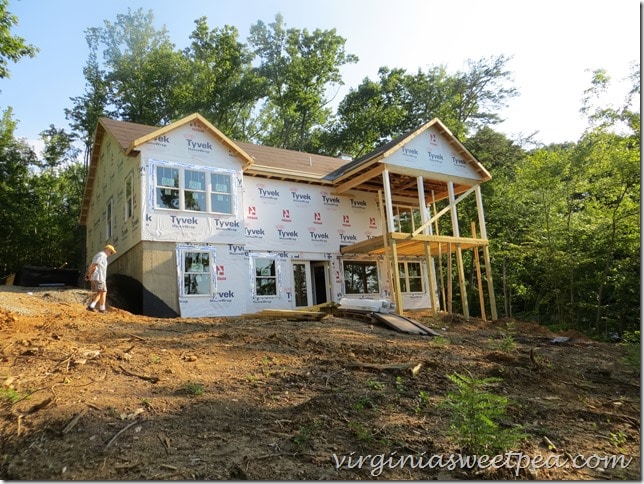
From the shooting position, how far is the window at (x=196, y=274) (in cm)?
1470

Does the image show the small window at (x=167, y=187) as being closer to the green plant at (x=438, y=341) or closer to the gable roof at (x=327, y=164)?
the gable roof at (x=327, y=164)

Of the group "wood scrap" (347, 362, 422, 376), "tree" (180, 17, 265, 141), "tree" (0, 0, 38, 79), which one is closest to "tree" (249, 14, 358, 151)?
"tree" (180, 17, 265, 141)

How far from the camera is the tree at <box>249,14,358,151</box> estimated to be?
1449 inches

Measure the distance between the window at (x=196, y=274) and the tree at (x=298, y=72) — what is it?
23.8 m

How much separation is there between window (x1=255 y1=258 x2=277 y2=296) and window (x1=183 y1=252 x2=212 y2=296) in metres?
2.20

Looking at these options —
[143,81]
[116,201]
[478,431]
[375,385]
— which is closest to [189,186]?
[116,201]

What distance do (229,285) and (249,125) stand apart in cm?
2826

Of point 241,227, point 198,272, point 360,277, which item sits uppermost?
point 241,227

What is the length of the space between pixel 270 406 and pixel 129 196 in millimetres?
12926

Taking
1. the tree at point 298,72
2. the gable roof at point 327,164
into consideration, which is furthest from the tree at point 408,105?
the gable roof at point 327,164

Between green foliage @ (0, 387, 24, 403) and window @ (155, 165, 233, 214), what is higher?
window @ (155, 165, 233, 214)

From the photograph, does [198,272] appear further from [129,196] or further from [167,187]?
[129,196]

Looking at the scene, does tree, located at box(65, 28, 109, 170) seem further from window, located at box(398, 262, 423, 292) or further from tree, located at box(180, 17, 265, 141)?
window, located at box(398, 262, 423, 292)

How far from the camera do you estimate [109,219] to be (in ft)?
61.8
